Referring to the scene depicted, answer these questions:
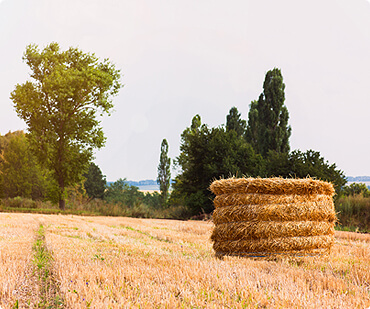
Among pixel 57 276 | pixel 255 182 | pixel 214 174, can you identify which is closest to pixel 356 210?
pixel 214 174

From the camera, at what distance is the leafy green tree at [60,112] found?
73.9 ft

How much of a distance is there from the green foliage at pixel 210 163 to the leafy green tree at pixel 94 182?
2458cm

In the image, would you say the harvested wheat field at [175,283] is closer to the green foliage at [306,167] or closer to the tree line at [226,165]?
the tree line at [226,165]

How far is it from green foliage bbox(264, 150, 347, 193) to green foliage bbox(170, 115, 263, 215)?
145 cm

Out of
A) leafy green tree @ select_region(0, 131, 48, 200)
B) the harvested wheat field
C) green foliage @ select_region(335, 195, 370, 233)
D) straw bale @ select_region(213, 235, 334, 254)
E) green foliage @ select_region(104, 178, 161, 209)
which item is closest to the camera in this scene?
the harvested wheat field

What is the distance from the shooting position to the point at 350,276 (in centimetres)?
350

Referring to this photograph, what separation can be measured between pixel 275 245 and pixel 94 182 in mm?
40714

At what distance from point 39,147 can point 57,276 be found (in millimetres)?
21614

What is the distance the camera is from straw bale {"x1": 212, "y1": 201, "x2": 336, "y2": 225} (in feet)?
15.2

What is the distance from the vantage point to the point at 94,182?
4284cm

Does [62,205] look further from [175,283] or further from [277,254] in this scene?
[175,283]

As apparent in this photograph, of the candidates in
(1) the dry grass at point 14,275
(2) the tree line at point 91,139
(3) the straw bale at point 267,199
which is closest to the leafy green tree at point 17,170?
(2) the tree line at point 91,139

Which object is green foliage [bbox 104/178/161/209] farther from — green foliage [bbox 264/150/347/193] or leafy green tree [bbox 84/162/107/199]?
green foliage [bbox 264/150/347/193]

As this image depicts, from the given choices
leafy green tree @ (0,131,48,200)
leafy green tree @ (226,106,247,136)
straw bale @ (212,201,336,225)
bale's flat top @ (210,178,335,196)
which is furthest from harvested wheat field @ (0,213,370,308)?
leafy green tree @ (226,106,247,136)
